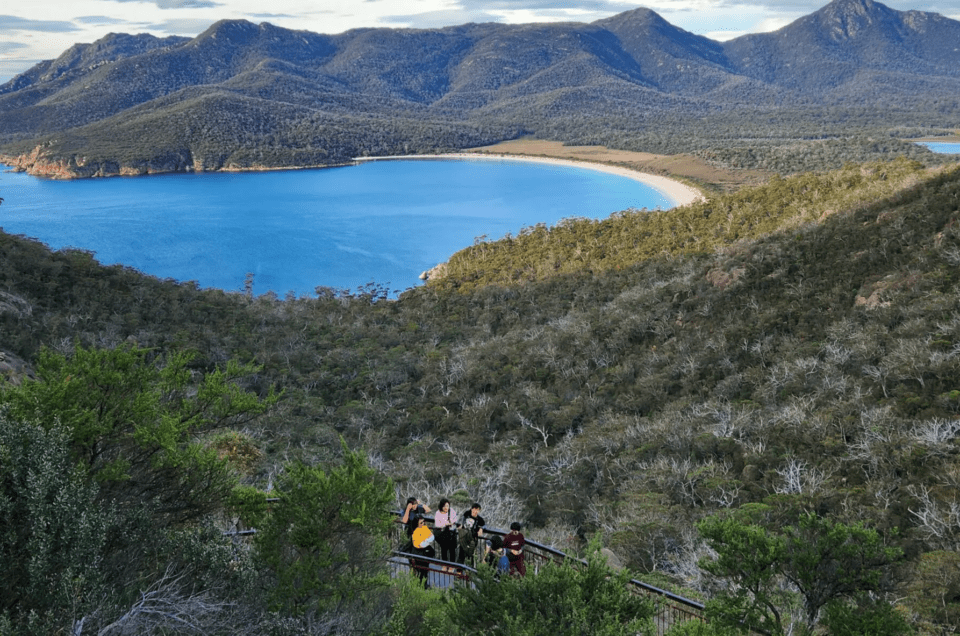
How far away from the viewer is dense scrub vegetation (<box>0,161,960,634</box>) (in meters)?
10.3

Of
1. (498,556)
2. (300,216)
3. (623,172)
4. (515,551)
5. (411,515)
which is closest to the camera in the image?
(515,551)

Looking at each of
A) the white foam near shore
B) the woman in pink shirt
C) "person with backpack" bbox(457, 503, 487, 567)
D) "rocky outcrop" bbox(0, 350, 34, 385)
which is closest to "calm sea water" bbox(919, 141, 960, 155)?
the white foam near shore

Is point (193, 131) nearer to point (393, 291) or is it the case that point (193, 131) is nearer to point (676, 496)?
point (393, 291)

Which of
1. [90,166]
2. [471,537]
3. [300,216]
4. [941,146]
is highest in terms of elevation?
[941,146]

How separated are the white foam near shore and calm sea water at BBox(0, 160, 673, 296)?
165cm

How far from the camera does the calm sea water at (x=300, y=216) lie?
195 feet

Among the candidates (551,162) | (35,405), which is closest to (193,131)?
(551,162)

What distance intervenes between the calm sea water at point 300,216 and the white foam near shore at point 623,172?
1653 millimetres

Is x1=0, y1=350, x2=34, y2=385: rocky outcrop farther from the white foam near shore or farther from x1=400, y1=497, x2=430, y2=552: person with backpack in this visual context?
the white foam near shore

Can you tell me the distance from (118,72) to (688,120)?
505ft

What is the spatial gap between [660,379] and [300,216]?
65.7 m

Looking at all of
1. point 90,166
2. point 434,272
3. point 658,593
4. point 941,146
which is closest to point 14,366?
point 658,593

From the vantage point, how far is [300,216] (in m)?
77.9

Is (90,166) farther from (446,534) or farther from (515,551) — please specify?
(515,551)
